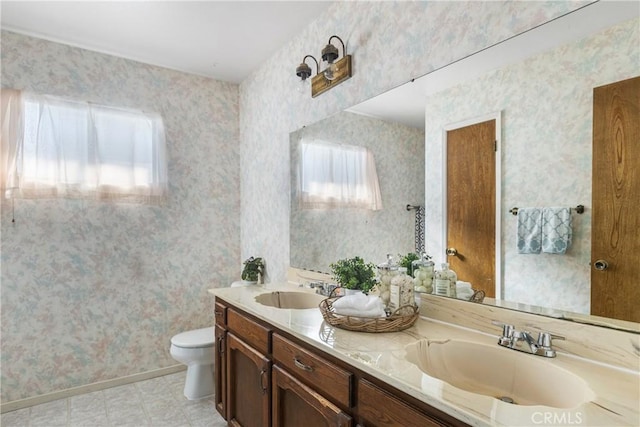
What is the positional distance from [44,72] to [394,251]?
2663mm

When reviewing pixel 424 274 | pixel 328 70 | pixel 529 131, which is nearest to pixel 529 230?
pixel 529 131

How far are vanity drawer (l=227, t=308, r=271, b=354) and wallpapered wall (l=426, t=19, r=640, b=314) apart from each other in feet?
3.41

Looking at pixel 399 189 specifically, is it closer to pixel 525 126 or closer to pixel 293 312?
pixel 525 126

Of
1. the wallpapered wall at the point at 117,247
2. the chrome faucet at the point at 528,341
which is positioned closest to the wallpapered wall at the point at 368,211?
the chrome faucet at the point at 528,341

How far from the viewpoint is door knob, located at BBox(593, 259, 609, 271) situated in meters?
1.08

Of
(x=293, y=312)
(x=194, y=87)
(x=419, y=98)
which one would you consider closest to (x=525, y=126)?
(x=419, y=98)

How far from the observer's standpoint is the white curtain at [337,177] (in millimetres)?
1948

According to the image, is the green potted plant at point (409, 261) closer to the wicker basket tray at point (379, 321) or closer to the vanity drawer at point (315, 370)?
the wicker basket tray at point (379, 321)

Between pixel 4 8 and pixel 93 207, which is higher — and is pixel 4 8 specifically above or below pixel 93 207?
above

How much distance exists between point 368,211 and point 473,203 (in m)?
0.62

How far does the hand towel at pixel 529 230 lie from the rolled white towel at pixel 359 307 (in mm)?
564

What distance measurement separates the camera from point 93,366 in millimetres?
2650

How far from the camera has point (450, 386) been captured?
0.90m

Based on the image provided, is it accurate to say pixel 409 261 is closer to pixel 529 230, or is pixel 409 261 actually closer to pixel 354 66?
pixel 529 230
